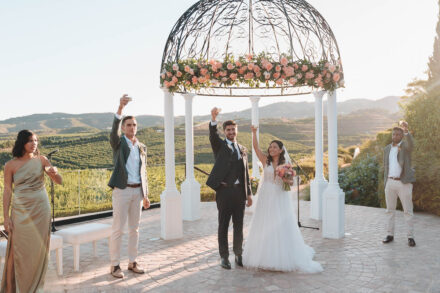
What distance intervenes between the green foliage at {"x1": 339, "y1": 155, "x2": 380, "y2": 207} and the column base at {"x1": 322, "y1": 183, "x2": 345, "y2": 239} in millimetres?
4518

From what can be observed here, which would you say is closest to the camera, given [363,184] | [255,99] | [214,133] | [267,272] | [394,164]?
[267,272]

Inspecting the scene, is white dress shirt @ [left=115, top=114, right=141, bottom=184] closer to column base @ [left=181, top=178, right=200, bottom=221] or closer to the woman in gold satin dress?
the woman in gold satin dress

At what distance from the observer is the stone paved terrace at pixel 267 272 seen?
463 cm

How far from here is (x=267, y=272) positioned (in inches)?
Result: 201

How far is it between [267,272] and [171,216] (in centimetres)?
249

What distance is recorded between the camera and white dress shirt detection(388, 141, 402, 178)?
632 centimetres

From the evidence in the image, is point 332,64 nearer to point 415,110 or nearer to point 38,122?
point 415,110

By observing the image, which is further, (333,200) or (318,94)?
(318,94)

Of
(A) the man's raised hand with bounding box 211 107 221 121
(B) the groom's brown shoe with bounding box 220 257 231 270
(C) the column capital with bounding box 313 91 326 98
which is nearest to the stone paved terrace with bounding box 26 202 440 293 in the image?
(B) the groom's brown shoe with bounding box 220 257 231 270

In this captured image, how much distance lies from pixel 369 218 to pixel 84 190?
8293mm

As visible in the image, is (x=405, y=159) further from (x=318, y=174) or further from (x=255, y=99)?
(x=255, y=99)

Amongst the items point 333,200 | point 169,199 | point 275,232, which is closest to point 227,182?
point 275,232

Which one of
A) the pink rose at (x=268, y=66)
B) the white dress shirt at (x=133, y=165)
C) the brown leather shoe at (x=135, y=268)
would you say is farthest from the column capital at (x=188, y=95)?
the brown leather shoe at (x=135, y=268)

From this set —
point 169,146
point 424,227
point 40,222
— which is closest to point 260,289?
point 40,222
